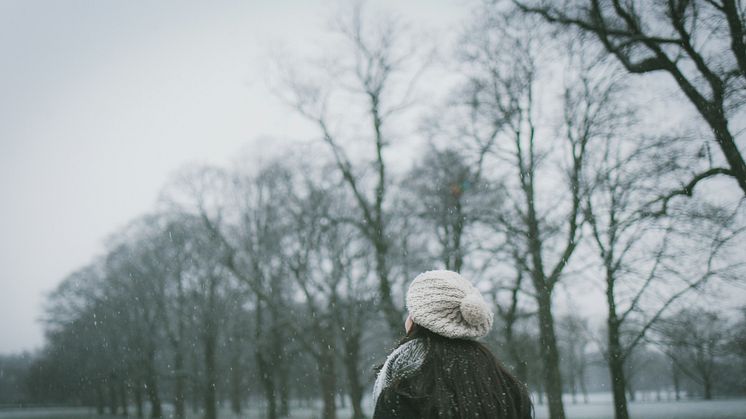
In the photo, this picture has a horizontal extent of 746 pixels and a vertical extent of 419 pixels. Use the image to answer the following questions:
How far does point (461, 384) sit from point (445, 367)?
0.08 metres

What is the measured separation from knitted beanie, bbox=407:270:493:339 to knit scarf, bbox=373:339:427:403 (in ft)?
0.30

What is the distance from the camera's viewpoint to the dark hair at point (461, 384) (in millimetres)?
2068

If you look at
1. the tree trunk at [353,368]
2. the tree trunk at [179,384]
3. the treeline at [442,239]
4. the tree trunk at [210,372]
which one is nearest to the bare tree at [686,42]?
the treeline at [442,239]

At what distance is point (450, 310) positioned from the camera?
2.20m

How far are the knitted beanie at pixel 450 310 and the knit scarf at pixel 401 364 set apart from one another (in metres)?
0.09

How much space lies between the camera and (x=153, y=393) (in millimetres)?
33469

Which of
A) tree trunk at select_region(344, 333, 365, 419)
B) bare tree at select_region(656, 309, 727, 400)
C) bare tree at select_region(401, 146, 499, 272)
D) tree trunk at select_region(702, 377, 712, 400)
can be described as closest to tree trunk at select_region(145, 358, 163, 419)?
tree trunk at select_region(344, 333, 365, 419)

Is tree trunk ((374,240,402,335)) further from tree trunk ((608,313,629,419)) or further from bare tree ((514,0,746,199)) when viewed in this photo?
bare tree ((514,0,746,199))

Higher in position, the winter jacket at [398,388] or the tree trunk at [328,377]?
the winter jacket at [398,388]

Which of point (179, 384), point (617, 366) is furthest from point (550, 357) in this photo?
point (179, 384)

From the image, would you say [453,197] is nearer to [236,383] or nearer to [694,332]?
[694,332]

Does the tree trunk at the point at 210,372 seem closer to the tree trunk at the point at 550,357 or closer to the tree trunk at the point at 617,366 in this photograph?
the tree trunk at the point at 550,357

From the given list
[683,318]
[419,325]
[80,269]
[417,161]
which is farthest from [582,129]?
[80,269]

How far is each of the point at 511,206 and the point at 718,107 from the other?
29.6ft
